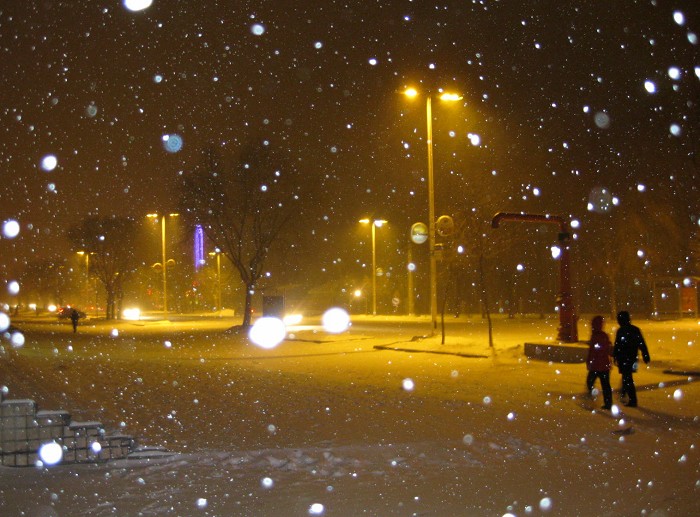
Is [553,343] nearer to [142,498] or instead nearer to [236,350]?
[236,350]

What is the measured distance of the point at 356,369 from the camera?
19922 millimetres

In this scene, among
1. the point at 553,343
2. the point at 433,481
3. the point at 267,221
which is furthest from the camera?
the point at 267,221

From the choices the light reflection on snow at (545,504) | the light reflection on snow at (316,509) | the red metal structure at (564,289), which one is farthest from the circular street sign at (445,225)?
A: the light reflection on snow at (316,509)

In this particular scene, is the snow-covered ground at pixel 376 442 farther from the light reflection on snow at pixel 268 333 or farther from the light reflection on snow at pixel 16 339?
the light reflection on snow at pixel 16 339

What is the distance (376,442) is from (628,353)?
519 centimetres

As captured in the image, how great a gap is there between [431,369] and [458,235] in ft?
42.9

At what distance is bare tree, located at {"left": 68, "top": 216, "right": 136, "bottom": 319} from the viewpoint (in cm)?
6525

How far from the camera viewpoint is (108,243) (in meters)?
65.3

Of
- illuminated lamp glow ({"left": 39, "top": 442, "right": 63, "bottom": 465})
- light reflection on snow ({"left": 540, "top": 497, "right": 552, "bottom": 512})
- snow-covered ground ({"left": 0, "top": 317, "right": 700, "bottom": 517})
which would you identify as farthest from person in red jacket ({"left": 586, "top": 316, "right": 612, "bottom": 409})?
illuminated lamp glow ({"left": 39, "top": 442, "right": 63, "bottom": 465})

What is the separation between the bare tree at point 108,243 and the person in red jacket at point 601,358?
58233mm

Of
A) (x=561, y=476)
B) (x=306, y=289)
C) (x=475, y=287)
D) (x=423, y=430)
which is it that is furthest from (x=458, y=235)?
(x=306, y=289)

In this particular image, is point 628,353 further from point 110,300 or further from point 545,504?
point 110,300

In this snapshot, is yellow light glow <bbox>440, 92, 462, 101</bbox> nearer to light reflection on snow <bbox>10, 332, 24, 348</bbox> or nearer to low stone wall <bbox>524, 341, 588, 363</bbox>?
low stone wall <bbox>524, 341, 588, 363</bbox>

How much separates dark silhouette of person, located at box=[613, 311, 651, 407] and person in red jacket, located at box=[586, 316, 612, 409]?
17 centimetres
